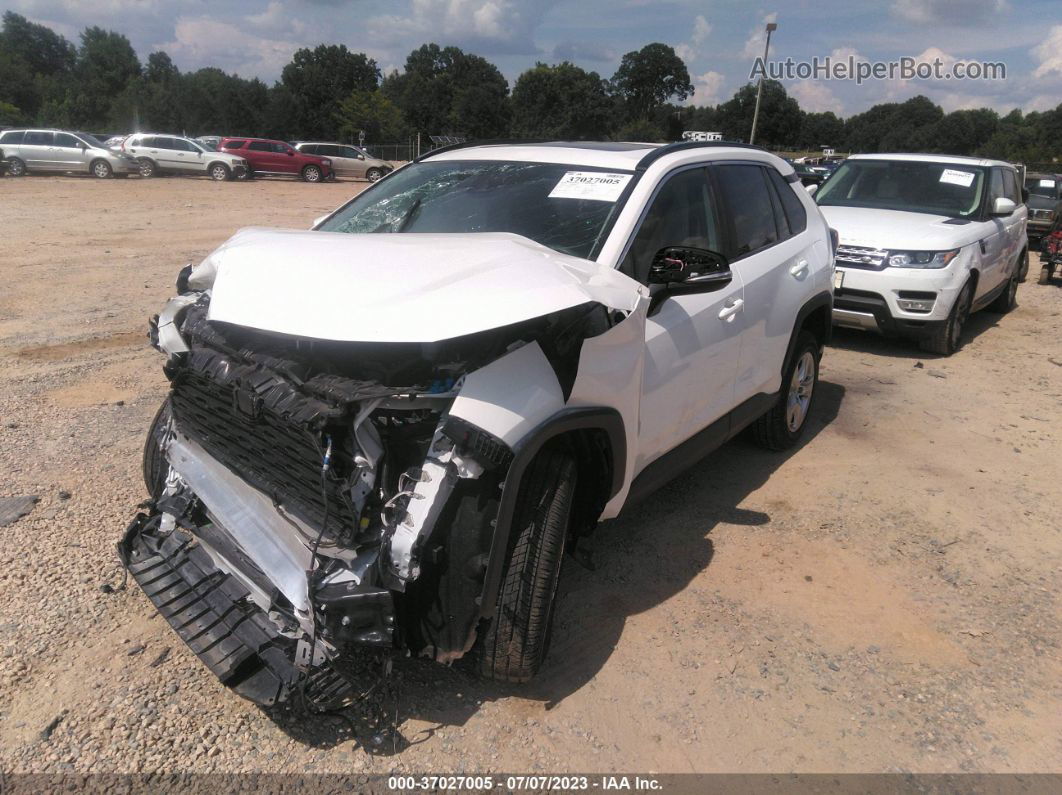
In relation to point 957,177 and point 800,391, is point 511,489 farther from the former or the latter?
point 957,177

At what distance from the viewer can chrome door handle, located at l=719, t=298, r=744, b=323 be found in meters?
3.69

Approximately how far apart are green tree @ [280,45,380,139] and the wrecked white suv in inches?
2692

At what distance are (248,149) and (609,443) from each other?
101 feet

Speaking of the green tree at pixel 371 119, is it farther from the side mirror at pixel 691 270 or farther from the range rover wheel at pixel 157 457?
the side mirror at pixel 691 270

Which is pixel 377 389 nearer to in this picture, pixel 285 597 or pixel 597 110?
pixel 285 597

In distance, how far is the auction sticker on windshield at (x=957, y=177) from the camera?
27.7 ft

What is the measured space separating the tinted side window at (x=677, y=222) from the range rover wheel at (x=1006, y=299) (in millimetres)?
7838

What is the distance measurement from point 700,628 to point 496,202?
7.05 feet

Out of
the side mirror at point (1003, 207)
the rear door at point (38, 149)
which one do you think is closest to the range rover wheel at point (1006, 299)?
the side mirror at point (1003, 207)

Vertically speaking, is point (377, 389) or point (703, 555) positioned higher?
point (377, 389)

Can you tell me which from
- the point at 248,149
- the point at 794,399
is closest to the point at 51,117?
the point at 248,149

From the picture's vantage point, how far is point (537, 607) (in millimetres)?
2643

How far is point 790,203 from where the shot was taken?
481cm

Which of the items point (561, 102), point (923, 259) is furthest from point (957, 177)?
point (561, 102)
